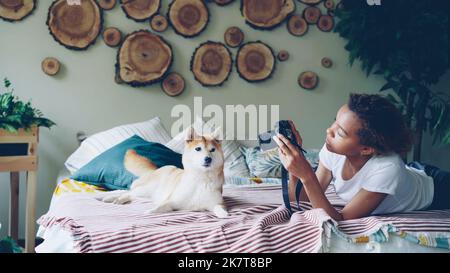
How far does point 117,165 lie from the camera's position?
2.16 meters

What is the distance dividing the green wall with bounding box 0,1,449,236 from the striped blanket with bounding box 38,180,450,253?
1336 millimetres

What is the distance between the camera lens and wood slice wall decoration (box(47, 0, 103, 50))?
2773 mm

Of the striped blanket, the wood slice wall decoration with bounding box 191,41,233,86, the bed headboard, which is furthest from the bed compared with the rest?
the wood slice wall decoration with bounding box 191,41,233,86

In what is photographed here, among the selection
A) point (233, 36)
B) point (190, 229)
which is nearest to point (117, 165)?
point (190, 229)

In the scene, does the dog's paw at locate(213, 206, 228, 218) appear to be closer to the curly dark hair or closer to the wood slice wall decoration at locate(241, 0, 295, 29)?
the curly dark hair

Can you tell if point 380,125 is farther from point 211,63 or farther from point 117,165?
point 211,63

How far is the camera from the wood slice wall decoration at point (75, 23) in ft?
9.10

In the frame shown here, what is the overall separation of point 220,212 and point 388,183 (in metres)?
0.51

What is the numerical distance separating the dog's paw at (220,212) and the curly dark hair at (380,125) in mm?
466

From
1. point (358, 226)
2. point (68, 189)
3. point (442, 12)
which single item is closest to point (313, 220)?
point (358, 226)

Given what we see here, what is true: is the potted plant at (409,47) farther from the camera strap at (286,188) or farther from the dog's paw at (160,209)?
the dog's paw at (160,209)

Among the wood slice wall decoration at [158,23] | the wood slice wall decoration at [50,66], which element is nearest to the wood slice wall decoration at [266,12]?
the wood slice wall decoration at [158,23]

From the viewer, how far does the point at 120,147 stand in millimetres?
2307
